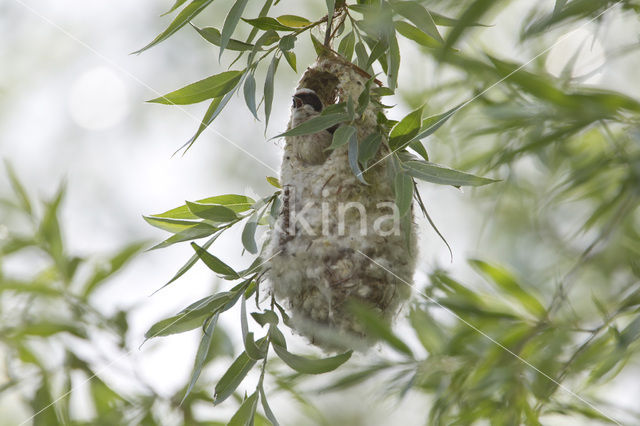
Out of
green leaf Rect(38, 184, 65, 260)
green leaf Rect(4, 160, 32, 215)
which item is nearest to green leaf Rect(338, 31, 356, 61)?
green leaf Rect(38, 184, 65, 260)

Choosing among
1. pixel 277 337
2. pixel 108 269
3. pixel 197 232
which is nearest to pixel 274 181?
pixel 197 232

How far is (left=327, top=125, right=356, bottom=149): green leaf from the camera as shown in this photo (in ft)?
3.20

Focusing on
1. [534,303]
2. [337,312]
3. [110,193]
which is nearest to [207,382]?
[337,312]

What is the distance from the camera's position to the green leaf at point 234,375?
41.1 inches

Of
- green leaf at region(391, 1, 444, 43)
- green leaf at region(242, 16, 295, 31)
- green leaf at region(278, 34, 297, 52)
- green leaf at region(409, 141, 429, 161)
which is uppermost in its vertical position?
green leaf at region(391, 1, 444, 43)

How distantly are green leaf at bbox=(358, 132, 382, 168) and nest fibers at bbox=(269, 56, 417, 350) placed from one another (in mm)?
64

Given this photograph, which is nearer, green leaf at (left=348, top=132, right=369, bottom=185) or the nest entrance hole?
green leaf at (left=348, top=132, right=369, bottom=185)

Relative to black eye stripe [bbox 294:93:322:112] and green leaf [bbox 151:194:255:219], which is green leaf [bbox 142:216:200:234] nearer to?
green leaf [bbox 151:194:255:219]

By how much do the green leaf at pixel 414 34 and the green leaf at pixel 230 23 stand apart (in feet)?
0.80

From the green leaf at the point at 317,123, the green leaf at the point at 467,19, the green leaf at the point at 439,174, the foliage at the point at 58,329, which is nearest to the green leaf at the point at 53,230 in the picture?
the foliage at the point at 58,329

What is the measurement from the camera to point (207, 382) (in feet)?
5.27

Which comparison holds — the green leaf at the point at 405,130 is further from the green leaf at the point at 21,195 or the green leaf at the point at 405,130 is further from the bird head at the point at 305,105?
the green leaf at the point at 21,195

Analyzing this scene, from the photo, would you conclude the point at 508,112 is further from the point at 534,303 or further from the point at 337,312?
the point at 337,312

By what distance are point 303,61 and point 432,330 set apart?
66.4 inches
